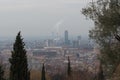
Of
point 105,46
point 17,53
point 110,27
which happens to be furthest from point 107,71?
point 17,53

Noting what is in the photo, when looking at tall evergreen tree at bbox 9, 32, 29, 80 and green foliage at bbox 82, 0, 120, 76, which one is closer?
green foliage at bbox 82, 0, 120, 76

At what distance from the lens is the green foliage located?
1150cm

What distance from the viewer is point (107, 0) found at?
38.5 feet

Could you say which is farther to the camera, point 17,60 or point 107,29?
point 17,60

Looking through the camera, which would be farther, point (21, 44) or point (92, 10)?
point (21, 44)

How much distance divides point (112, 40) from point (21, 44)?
9.36m

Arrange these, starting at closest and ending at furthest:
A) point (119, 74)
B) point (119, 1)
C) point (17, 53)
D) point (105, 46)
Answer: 1. point (119, 74)
2. point (119, 1)
3. point (105, 46)
4. point (17, 53)

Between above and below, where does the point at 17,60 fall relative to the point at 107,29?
below

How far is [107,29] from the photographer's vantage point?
1170 cm

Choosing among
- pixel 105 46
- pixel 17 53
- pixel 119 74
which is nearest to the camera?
pixel 119 74

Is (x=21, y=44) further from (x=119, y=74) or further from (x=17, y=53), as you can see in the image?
(x=119, y=74)

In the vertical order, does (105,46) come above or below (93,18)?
below

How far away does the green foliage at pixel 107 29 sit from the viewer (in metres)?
11.5

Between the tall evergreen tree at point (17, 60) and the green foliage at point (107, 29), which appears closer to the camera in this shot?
the green foliage at point (107, 29)
